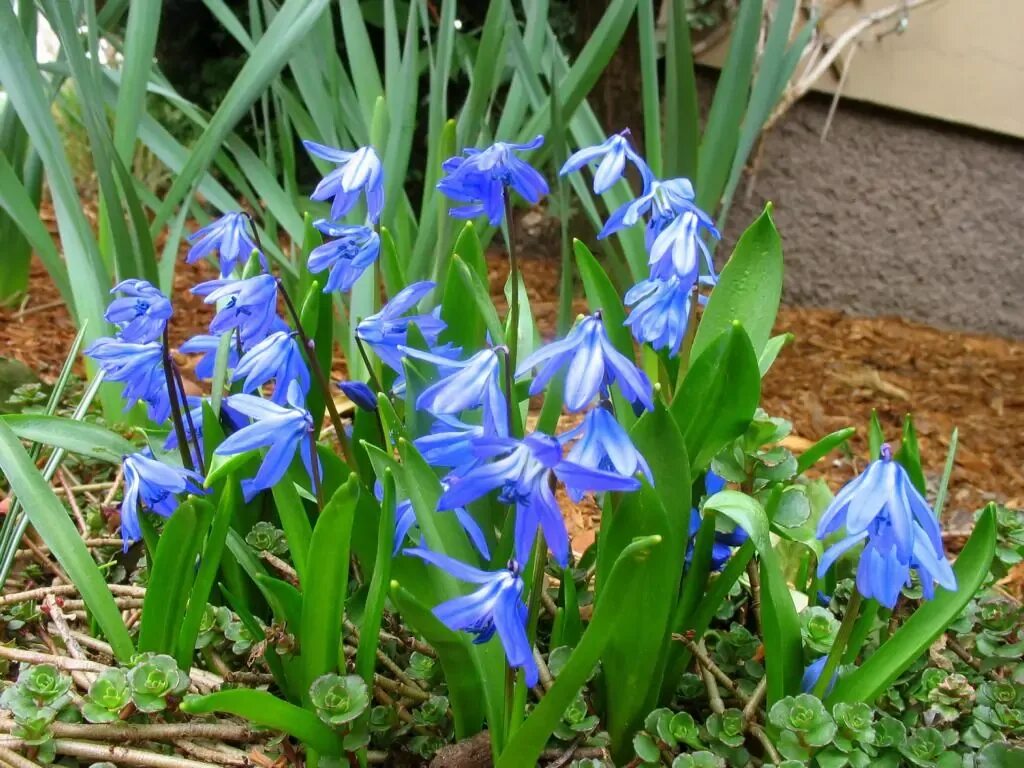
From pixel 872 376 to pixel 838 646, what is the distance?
2273mm

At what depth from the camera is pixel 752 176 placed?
363cm

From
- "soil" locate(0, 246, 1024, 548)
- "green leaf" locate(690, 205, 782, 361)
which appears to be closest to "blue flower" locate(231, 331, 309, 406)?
"green leaf" locate(690, 205, 782, 361)

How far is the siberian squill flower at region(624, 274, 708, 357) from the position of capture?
814 millimetres

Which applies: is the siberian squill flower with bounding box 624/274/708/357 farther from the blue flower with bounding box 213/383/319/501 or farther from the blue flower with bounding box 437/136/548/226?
the blue flower with bounding box 213/383/319/501

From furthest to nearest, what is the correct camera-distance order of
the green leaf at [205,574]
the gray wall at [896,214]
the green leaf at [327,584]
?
the gray wall at [896,214] → the green leaf at [205,574] → the green leaf at [327,584]

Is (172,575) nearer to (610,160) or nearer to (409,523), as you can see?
(409,523)

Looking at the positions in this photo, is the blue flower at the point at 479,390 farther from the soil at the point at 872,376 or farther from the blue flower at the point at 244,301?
the soil at the point at 872,376

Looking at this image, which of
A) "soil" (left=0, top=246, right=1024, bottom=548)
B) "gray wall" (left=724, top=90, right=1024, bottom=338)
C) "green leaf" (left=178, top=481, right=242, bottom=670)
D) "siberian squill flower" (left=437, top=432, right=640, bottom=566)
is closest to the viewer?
"siberian squill flower" (left=437, top=432, right=640, bottom=566)

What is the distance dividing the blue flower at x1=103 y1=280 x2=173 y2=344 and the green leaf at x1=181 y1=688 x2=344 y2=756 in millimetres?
365

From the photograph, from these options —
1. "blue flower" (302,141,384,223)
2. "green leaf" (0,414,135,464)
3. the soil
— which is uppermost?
"blue flower" (302,141,384,223)

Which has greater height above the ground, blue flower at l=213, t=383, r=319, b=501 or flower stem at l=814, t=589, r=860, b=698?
blue flower at l=213, t=383, r=319, b=501

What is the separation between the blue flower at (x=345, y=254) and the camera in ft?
2.96

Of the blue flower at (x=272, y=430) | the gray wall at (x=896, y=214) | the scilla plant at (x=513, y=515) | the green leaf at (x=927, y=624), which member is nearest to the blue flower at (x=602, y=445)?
the scilla plant at (x=513, y=515)

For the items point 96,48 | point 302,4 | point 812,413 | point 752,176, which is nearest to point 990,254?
point 752,176
